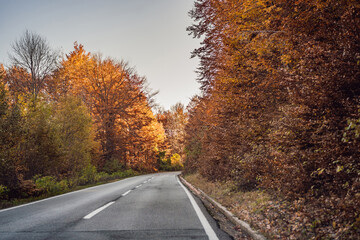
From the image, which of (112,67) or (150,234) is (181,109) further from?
(150,234)

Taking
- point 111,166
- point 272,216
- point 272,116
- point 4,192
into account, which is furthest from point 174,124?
point 272,216

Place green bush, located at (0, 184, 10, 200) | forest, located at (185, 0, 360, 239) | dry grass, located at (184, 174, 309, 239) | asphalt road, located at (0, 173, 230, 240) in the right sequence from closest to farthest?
1. forest, located at (185, 0, 360, 239)
2. dry grass, located at (184, 174, 309, 239)
3. asphalt road, located at (0, 173, 230, 240)
4. green bush, located at (0, 184, 10, 200)

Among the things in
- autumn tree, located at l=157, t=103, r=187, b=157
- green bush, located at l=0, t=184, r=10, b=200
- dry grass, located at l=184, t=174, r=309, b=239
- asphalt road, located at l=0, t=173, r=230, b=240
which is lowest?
dry grass, located at l=184, t=174, r=309, b=239

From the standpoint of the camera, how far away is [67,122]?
57.0ft

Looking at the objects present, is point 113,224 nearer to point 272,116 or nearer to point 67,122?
→ point 272,116

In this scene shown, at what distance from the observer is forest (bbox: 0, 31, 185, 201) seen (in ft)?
34.3

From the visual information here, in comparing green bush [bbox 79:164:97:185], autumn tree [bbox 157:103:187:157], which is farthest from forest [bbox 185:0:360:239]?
autumn tree [bbox 157:103:187:157]

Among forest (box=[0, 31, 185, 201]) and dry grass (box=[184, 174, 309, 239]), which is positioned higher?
forest (box=[0, 31, 185, 201])

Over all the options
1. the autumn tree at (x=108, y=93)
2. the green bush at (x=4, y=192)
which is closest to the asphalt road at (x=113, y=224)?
the green bush at (x=4, y=192)

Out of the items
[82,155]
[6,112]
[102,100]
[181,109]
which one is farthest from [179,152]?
[6,112]

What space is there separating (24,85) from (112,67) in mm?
10618

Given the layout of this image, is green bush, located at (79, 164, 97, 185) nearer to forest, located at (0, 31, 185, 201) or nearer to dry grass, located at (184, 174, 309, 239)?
forest, located at (0, 31, 185, 201)

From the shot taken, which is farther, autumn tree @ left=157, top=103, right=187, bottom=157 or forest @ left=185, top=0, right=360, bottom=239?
autumn tree @ left=157, top=103, right=187, bottom=157

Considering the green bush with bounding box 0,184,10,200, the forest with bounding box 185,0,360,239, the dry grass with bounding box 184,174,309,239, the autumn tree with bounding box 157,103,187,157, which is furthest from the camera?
the autumn tree with bounding box 157,103,187,157
